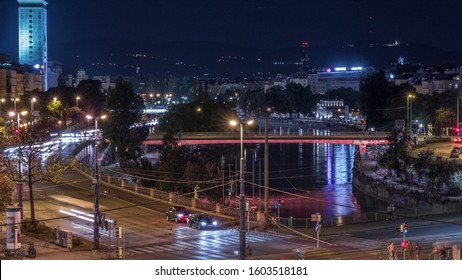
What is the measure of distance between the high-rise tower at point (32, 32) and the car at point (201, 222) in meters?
70.0

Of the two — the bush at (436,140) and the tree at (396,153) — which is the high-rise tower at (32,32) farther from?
the tree at (396,153)

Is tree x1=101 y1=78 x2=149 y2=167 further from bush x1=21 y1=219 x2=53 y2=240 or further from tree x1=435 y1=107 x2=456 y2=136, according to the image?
bush x1=21 y1=219 x2=53 y2=240

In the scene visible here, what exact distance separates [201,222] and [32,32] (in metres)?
72.2

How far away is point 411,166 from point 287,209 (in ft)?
19.1

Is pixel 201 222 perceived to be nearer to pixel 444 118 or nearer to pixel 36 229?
pixel 36 229

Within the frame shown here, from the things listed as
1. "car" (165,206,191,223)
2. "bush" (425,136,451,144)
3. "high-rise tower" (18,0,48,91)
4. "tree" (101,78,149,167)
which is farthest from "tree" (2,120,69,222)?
"high-rise tower" (18,0,48,91)

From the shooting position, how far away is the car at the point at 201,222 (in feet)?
50.4

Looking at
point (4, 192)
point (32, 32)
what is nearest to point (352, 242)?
point (4, 192)

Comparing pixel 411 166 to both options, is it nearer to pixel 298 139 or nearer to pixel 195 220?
pixel 298 139

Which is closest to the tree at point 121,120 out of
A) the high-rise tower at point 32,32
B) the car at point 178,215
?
the car at point 178,215

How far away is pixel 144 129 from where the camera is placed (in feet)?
110

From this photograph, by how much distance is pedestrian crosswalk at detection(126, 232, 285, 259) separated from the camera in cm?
1201

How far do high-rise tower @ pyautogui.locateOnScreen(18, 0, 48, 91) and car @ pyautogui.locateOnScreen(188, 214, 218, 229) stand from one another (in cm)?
6997
